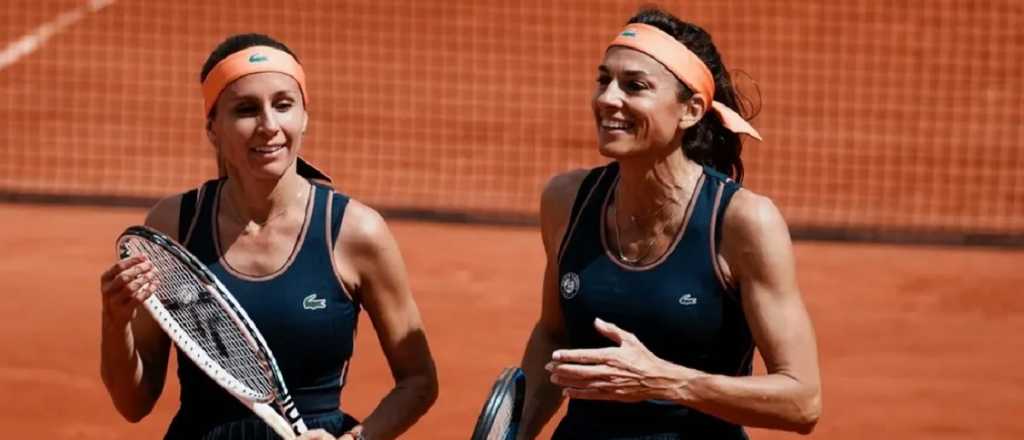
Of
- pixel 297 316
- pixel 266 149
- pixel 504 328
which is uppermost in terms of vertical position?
pixel 266 149

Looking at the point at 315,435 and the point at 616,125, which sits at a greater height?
the point at 616,125

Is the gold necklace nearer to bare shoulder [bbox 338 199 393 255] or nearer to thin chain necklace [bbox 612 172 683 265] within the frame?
thin chain necklace [bbox 612 172 683 265]

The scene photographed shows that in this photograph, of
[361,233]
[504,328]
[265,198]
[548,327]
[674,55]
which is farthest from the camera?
[504,328]

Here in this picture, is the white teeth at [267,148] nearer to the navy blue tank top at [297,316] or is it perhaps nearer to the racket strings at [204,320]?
the navy blue tank top at [297,316]

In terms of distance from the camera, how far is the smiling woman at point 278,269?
481cm

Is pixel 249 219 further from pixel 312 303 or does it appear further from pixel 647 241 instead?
pixel 647 241

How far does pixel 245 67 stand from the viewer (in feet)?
15.8

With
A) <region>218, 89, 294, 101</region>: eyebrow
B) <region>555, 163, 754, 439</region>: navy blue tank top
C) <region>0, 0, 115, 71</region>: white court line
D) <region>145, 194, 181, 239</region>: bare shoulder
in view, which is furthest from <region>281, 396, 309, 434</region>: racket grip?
<region>0, 0, 115, 71</region>: white court line

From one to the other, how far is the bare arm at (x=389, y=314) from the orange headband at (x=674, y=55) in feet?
2.75

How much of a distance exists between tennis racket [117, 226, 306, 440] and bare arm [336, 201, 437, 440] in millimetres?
297

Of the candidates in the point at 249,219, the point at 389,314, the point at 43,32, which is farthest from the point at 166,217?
the point at 43,32

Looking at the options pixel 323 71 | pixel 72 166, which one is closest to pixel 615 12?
pixel 323 71

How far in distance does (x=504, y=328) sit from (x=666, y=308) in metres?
5.41

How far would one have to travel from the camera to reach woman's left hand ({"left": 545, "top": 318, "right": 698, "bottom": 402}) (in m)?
4.39
